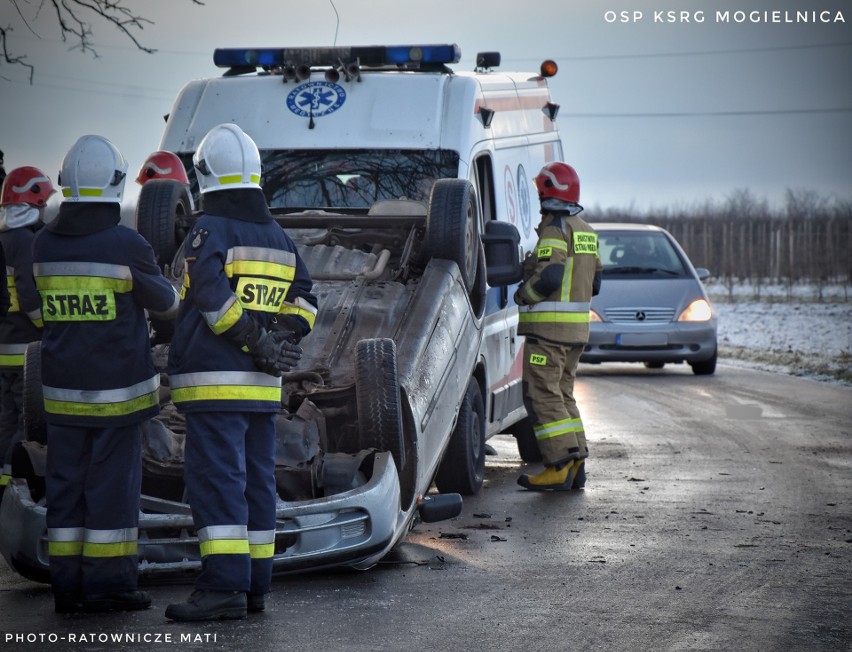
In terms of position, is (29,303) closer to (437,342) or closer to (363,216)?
(363,216)

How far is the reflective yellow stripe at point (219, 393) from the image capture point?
578cm

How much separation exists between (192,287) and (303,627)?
4.56ft

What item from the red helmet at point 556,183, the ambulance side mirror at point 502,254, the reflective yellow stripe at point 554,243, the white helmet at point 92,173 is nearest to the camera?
the white helmet at point 92,173

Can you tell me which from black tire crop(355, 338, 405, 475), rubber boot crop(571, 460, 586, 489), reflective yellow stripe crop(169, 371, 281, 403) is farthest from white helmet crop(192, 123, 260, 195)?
rubber boot crop(571, 460, 586, 489)

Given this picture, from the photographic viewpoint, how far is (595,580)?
663cm

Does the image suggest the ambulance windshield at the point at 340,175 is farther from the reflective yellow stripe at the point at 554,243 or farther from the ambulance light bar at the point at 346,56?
the reflective yellow stripe at the point at 554,243

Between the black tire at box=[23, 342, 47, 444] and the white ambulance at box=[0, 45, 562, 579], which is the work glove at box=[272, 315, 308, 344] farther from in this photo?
the black tire at box=[23, 342, 47, 444]

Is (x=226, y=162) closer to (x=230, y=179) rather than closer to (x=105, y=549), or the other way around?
(x=230, y=179)

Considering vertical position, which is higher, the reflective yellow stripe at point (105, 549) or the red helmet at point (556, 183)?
the red helmet at point (556, 183)

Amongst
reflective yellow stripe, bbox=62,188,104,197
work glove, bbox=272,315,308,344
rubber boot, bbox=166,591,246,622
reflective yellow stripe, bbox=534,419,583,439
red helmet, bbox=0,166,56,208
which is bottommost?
rubber boot, bbox=166,591,246,622

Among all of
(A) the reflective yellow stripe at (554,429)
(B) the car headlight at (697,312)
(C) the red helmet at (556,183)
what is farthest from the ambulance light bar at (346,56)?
(B) the car headlight at (697,312)

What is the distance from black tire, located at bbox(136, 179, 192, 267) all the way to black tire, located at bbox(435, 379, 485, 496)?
1929mm

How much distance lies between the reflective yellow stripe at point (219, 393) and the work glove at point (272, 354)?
96 mm

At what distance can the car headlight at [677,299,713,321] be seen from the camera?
1820 centimetres
